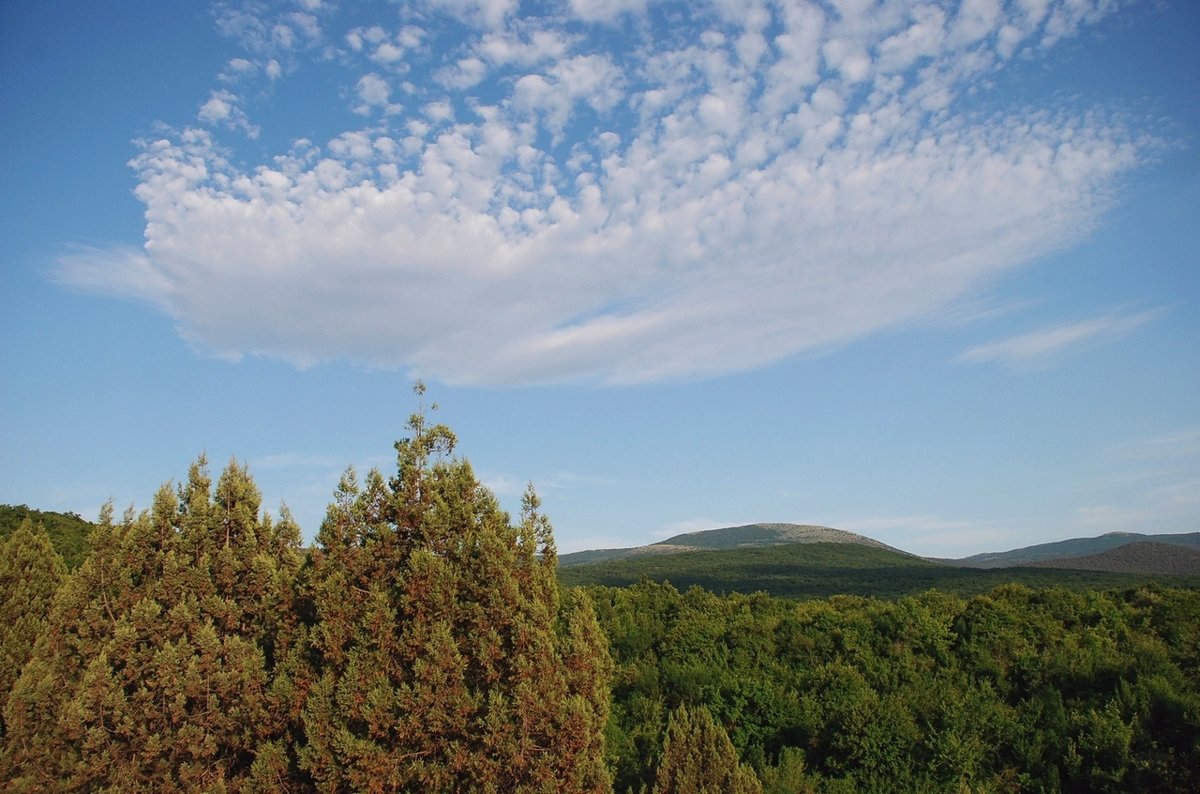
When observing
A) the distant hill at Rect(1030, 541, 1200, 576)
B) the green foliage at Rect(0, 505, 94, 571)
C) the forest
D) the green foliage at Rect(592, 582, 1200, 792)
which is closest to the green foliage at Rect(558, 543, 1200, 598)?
the distant hill at Rect(1030, 541, 1200, 576)

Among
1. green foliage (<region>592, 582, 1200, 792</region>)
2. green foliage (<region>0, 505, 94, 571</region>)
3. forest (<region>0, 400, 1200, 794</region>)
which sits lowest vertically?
green foliage (<region>592, 582, 1200, 792</region>)

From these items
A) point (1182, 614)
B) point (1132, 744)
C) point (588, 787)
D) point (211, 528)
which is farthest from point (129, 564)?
point (1182, 614)

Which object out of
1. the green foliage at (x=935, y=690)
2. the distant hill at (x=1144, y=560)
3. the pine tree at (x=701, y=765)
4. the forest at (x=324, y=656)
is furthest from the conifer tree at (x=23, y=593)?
the distant hill at (x=1144, y=560)

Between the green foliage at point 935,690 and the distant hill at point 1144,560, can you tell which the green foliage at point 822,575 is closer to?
the distant hill at point 1144,560

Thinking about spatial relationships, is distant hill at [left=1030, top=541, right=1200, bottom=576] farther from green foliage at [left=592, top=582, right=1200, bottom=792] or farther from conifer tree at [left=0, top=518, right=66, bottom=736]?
conifer tree at [left=0, top=518, right=66, bottom=736]

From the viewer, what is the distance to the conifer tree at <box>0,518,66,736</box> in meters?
21.1

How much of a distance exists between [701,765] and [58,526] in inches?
1960

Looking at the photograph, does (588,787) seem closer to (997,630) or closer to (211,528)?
(211,528)

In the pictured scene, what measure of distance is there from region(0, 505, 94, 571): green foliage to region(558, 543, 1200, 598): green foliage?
1685 inches

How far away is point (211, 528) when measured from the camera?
17141 millimetres

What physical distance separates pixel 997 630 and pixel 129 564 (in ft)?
137

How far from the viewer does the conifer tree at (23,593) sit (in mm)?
21078

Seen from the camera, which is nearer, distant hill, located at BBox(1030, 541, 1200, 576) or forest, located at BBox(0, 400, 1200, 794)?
forest, located at BBox(0, 400, 1200, 794)

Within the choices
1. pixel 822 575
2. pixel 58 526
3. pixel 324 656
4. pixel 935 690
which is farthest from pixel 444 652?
pixel 822 575
